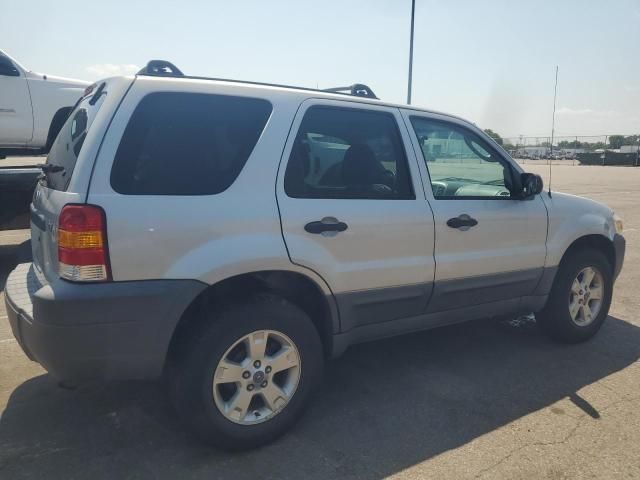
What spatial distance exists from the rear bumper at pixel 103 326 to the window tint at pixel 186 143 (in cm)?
47

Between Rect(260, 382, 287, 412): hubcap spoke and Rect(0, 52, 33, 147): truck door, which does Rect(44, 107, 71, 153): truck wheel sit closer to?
Rect(0, 52, 33, 147): truck door

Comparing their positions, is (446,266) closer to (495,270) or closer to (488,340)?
(495,270)

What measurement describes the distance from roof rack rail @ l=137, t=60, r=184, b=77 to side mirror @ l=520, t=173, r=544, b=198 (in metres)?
2.47

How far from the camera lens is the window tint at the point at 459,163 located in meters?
3.46

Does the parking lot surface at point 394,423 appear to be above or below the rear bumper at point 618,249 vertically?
below

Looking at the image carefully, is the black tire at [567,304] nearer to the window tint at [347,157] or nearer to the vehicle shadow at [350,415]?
the vehicle shadow at [350,415]

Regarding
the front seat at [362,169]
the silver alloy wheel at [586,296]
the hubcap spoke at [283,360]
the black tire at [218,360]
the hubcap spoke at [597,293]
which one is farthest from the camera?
the hubcap spoke at [597,293]

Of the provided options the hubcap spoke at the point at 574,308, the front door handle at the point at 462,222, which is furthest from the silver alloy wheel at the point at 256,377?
the hubcap spoke at the point at 574,308

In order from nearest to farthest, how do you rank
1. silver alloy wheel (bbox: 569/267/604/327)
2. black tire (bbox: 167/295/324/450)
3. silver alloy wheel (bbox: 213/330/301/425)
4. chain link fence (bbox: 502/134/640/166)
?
black tire (bbox: 167/295/324/450), silver alloy wheel (bbox: 213/330/301/425), silver alloy wheel (bbox: 569/267/604/327), chain link fence (bbox: 502/134/640/166)

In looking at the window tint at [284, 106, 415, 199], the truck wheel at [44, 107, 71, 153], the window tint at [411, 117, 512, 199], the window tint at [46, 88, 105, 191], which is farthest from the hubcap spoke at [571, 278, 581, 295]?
the truck wheel at [44, 107, 71, 153]

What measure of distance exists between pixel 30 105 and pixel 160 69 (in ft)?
17.4

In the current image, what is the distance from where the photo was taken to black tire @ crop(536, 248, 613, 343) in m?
4.14

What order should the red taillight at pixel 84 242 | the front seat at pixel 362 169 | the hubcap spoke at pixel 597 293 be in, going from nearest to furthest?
the red taillight at pixel 84 242 < the front seat at pixel 362 169 < the hubcap spoke at pixel 597 293

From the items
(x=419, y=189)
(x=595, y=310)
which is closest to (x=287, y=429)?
(x=419, y=189)
